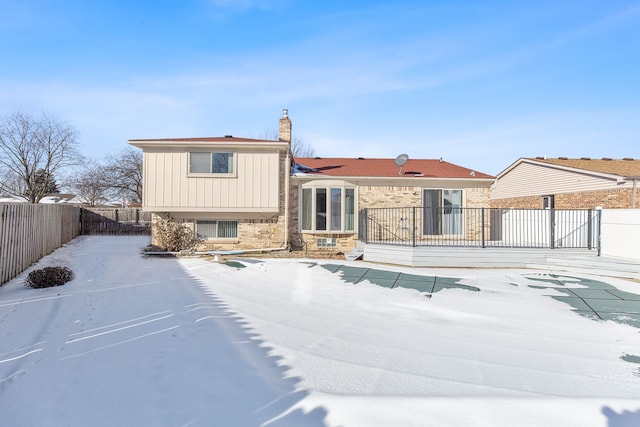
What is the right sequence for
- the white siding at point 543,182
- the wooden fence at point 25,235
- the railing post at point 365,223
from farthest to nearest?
the white siding at point 543,182 < the railing post at point 365,223 < the wooden fence at point 25,235

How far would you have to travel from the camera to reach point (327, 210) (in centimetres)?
1305

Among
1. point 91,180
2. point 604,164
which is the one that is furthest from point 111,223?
point 604,164

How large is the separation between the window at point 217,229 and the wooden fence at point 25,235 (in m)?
4.80

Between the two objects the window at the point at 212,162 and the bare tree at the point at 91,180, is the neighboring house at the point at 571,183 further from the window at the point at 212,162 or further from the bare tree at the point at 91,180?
the bare tree at the point at 91,180

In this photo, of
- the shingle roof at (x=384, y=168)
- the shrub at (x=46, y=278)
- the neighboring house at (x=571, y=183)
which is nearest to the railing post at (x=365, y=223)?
the shingle roof at (x=384, y=168)

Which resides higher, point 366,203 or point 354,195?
point 354,195

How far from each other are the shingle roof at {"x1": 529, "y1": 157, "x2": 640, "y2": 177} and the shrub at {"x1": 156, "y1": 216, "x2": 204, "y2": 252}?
18.7 m

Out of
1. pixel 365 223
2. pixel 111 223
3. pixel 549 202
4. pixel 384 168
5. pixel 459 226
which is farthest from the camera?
pixel 111 223

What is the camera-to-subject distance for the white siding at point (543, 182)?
16.3m

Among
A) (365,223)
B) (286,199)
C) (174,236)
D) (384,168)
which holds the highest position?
(384,168)

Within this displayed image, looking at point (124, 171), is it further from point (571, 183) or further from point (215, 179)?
point (571, 183)

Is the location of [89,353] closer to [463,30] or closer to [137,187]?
[463,30]

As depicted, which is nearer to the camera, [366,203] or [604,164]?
[366,203]

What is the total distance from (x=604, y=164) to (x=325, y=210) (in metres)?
16.3
